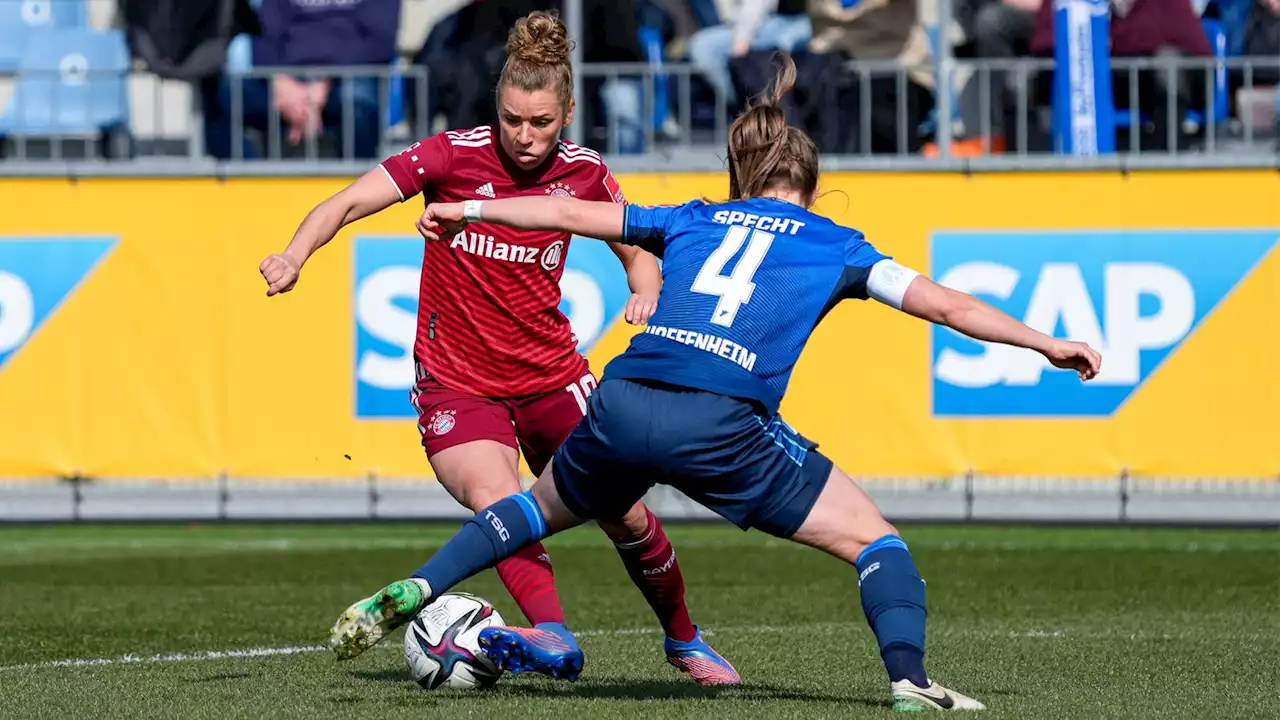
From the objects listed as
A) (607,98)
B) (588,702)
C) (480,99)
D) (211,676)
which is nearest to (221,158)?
(480,99)

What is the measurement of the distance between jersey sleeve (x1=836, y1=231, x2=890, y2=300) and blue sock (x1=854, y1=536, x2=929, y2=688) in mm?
721

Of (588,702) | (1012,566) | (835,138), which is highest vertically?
(835,138)

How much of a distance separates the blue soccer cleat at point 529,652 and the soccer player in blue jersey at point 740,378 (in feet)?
1.03

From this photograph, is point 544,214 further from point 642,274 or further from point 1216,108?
point 1216,108

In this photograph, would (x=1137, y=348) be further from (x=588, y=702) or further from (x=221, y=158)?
(x=588, y=702)

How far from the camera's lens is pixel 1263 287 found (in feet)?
43.7

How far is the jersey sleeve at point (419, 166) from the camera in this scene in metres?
6.74

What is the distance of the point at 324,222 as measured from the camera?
252 inches

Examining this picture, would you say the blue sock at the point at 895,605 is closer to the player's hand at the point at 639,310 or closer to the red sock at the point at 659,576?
the player's hand at the point at 639,310

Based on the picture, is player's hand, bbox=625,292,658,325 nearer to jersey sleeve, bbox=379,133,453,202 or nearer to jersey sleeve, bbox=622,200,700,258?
jersey sleeve, bbox=622,200,700,258

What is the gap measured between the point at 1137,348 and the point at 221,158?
6710 millimetres

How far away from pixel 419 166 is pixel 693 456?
168cm

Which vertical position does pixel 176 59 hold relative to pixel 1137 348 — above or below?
above

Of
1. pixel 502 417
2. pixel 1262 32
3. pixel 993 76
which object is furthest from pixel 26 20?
pixel 502 417
